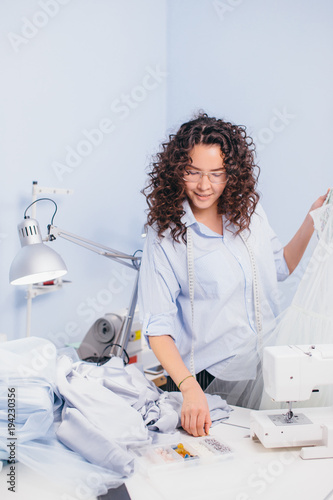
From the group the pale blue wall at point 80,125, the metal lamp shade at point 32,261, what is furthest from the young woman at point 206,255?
the pale blue wall at point 80,125

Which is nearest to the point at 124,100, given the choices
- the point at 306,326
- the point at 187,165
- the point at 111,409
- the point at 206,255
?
the point at 187,165

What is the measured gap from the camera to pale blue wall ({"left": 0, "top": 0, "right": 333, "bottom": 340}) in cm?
194

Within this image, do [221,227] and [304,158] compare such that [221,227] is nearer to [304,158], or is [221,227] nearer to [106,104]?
[304,158]

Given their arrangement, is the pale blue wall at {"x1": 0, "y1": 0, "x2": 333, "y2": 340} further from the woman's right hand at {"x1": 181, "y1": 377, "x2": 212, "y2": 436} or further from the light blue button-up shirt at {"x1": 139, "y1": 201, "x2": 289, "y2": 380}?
the woman's right hand at {"x1": 181, "y1": 377, "x2": 212, "y2": 436}

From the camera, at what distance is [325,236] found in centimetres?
134

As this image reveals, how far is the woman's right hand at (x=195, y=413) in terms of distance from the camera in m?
1.20

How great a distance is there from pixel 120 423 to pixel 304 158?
152cm

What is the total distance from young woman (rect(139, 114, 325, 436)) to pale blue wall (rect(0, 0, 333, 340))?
68 centimetres

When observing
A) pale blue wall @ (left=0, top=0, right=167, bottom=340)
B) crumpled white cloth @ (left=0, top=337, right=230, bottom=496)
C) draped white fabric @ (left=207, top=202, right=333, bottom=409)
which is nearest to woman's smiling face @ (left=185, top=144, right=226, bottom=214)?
draped white fabric @ (left=207, top=202, right=333, bottom=409)

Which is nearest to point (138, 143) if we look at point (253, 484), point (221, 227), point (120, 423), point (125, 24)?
point (125, 24)

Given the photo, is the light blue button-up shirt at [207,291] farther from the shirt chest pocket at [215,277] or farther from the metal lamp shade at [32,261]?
the metal lamp shade at [32,261]

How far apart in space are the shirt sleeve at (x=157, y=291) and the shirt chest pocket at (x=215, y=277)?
0.25 feet

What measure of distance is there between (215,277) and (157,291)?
0.61 ft

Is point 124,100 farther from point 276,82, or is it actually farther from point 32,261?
point 32,261
